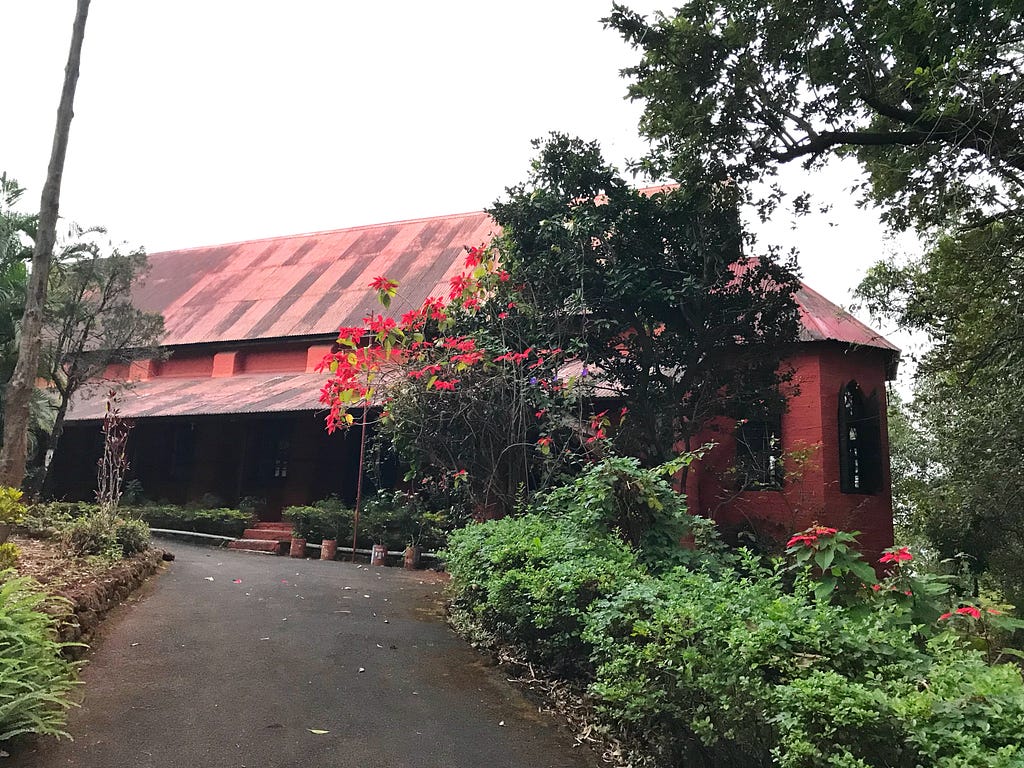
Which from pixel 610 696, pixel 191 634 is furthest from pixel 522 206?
pixel 610 696

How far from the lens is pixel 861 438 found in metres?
13.3

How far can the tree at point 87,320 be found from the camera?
1230 centimetres

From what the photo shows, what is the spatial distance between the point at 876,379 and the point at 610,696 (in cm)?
1142

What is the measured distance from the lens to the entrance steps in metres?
13.1

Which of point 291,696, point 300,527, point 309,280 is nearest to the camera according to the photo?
point 291,696

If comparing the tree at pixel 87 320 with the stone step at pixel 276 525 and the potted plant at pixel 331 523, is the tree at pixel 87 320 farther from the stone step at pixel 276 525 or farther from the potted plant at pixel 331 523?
the potted plant at pixel 331 523

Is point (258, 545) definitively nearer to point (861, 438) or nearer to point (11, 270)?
point (11, 270)

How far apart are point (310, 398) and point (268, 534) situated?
8.67 feet

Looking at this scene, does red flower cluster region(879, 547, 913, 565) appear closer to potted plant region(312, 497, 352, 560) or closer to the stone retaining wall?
the stone retaining wall

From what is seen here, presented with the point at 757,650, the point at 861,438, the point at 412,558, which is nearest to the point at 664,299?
the point at 757,650

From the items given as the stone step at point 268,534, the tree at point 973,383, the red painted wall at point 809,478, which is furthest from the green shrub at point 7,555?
the tree at point 973,383

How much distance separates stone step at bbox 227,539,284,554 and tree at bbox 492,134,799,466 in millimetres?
7138

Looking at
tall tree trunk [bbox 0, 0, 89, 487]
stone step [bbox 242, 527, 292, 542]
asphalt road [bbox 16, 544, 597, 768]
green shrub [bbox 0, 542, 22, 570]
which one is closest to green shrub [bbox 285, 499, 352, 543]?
stone step [bbox 242, 527, 292, 542]

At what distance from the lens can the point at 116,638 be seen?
19.2 feet
